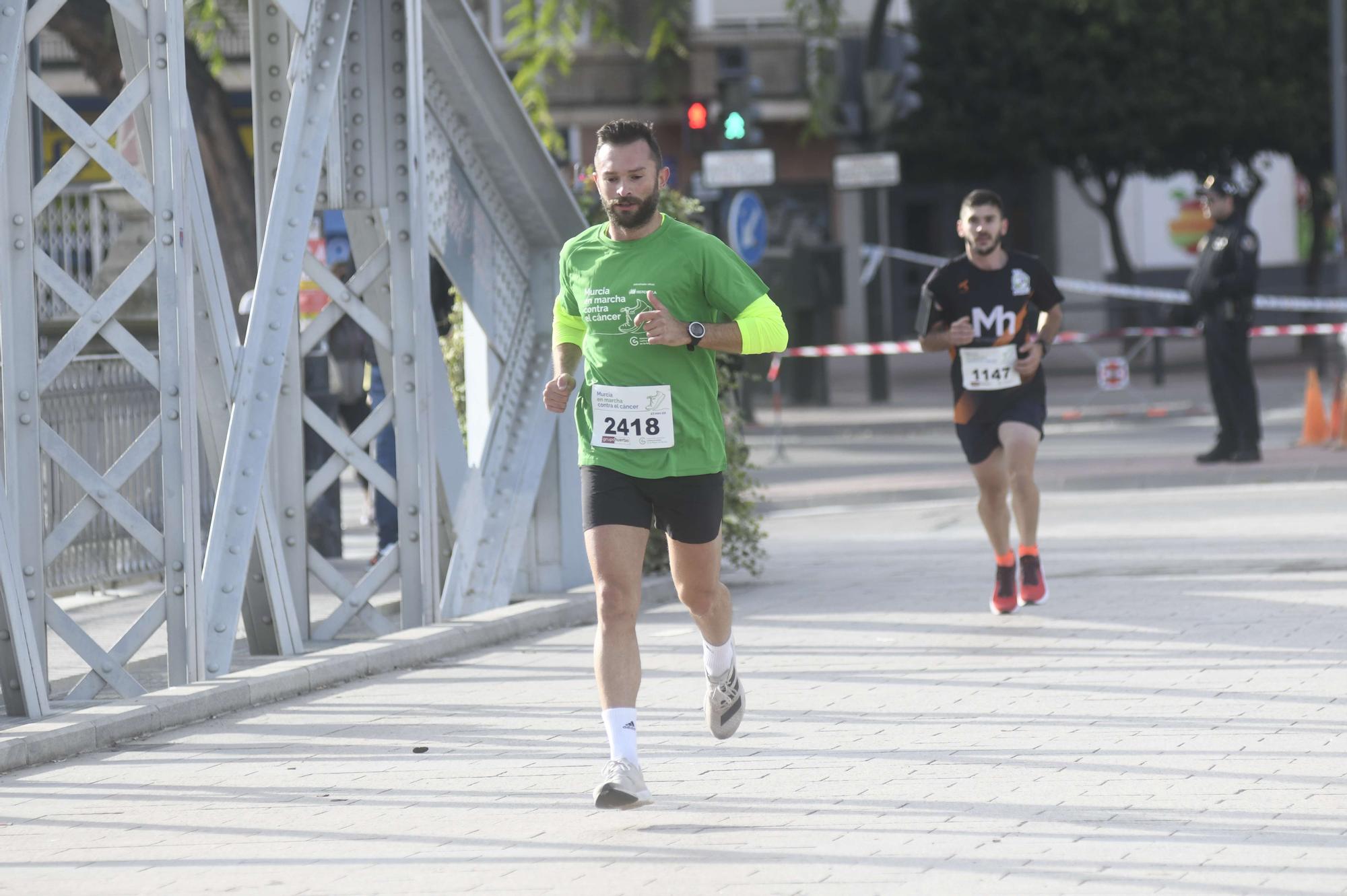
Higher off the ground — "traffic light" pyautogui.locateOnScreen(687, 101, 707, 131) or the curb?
"traffic light" pyautogui.locateOnScreen(687, 101, 707, 131)

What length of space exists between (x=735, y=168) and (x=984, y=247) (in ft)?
35.8

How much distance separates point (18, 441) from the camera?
23.4 feet

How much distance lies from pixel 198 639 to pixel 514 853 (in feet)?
9.02

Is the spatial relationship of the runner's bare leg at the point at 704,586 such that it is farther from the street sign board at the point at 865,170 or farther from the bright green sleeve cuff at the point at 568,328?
the street sign board at the point at 865,170

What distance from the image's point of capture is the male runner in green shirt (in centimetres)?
597

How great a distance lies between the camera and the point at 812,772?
6273mm

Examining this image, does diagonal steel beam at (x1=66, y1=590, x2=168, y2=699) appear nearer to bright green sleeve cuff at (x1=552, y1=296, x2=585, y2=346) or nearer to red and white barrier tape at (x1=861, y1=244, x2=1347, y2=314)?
bright green sleeve cuff at (x1=552, y1=296, x2=585, y2=346)

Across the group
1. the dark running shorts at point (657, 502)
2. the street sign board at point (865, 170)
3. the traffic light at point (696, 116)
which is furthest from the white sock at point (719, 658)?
the street sign board at point (865, 170)

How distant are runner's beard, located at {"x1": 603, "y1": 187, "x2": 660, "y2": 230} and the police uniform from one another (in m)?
3.74

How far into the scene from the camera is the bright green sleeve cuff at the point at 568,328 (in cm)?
638

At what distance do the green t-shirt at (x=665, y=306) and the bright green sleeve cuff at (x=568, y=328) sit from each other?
216mm

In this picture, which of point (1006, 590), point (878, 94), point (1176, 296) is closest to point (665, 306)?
point (1006, 590)

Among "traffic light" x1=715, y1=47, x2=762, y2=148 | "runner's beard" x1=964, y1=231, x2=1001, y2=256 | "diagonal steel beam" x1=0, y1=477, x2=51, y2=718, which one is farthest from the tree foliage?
"diagonal steel beam" x1=0, y1=477, x2=51, y2=718

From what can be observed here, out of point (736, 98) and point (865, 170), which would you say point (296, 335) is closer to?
point (736, 98)
